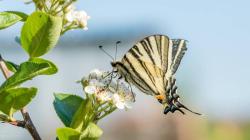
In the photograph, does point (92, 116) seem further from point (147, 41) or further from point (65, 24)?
point (147, 41)

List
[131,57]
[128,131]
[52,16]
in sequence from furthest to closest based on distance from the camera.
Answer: [128,131], [131,57], [52,16]

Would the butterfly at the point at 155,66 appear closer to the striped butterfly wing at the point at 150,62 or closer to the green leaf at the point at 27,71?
the striped butterfly wing at the point at 150,62

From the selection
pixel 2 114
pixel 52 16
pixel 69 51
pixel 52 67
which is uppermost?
pixel 52 16

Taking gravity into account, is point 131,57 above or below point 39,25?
below

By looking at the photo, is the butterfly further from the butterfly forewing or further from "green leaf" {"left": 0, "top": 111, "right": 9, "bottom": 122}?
"green leaf" {"left": 0, "top": 111, "right": 9, "bottom": 122}

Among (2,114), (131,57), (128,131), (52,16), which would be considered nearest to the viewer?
(52,16)

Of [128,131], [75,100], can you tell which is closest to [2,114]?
[75,100]

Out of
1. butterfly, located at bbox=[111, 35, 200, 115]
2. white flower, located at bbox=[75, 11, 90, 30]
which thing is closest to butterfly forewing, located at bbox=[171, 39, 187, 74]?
butterfly, located at bbox=[111, 35, 200, 115]
